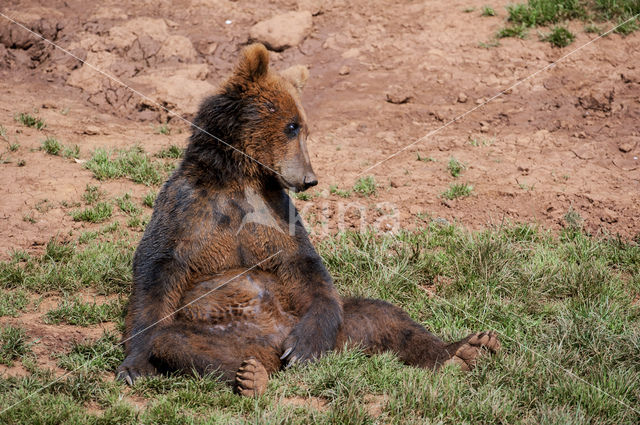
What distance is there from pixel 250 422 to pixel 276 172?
178 centimetres

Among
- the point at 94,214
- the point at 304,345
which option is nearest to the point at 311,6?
the point at 94,214

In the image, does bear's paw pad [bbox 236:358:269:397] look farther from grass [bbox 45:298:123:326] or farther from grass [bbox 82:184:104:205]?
grass [bbox 82:184:104:205]

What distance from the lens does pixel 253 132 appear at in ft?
16.2

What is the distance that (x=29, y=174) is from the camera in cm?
718

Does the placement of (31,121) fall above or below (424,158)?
above

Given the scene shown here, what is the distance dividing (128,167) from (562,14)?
628 cm

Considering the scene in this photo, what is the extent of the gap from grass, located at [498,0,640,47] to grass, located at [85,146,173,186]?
5.20 m

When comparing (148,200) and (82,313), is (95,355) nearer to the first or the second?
(82,313)

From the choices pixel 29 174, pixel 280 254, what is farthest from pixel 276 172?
pixel 29 174

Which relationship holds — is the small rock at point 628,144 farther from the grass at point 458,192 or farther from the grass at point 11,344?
the grass at point 11,344

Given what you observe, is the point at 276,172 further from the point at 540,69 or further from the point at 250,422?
the point at 540,69

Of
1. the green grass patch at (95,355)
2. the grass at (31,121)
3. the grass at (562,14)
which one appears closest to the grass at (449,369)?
the green grass patch at (95,355)

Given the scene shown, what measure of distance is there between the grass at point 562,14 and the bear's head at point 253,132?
5777mm

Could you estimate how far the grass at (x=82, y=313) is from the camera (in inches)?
205
